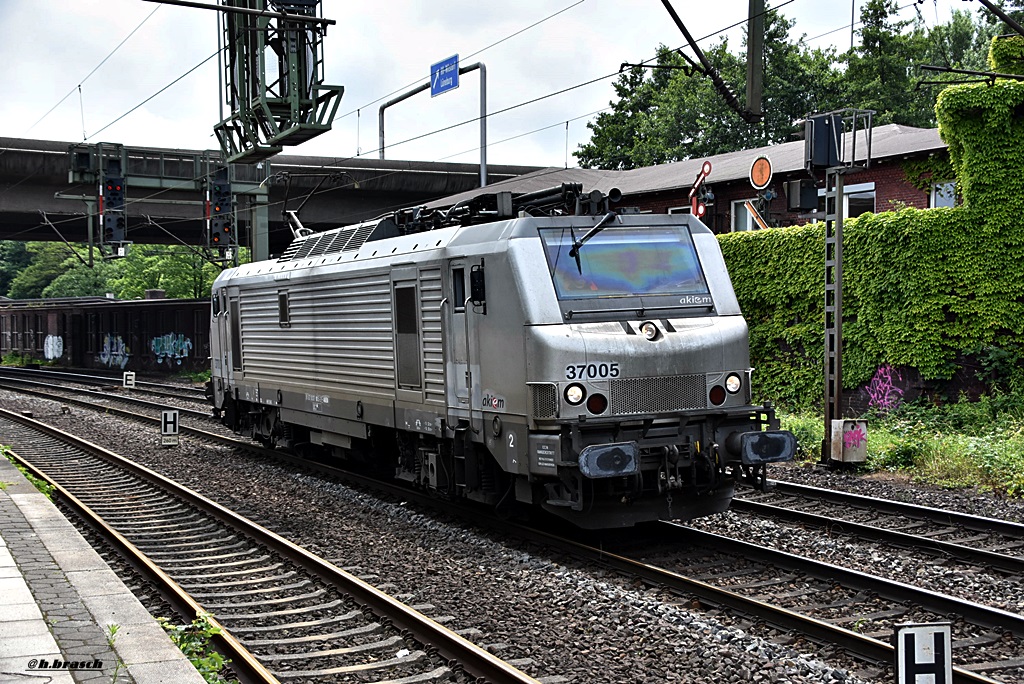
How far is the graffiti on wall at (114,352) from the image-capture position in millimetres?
51562

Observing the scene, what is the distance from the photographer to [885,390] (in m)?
20.6

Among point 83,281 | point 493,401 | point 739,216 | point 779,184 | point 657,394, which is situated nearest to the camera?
point 657,394

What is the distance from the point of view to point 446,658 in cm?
749

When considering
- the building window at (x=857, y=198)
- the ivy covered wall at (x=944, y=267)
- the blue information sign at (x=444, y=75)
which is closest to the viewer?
the ivy covered wall at (x=944, y=267)

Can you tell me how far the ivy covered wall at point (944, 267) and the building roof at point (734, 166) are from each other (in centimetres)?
311

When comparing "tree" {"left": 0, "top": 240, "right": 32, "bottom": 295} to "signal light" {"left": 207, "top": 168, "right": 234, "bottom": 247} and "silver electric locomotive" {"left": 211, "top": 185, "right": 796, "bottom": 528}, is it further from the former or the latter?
"silver electric locomotive" {"left": 211, "top": 185, "right": 796, "bottom": 528}

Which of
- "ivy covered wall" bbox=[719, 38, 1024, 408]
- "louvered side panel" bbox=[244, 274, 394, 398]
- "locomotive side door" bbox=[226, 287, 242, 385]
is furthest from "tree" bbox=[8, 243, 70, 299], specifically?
"louvered side panel" bbox=[244, 274, 394, 398]

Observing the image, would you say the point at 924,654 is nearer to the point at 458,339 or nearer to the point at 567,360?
the point at 567,360

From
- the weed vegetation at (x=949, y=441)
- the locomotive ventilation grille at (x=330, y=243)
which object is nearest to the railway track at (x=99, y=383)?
the locomotive ventilation grille at (x=330, y=243)

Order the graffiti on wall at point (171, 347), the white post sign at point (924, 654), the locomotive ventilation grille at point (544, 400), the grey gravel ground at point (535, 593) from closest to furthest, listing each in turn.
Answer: the white post sign at point (924, 654) < the grey gravel ground at point (535, 593) < the locomotive ventilation grille at point (544, 400) < the graffiti on wall at point (171, 347)

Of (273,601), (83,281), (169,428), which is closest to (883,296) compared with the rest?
(169,428)

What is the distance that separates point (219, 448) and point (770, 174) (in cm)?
1289

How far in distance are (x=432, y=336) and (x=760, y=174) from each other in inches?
596

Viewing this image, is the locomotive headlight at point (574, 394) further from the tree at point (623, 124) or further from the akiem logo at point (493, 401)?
the tree at point (623, 124)
